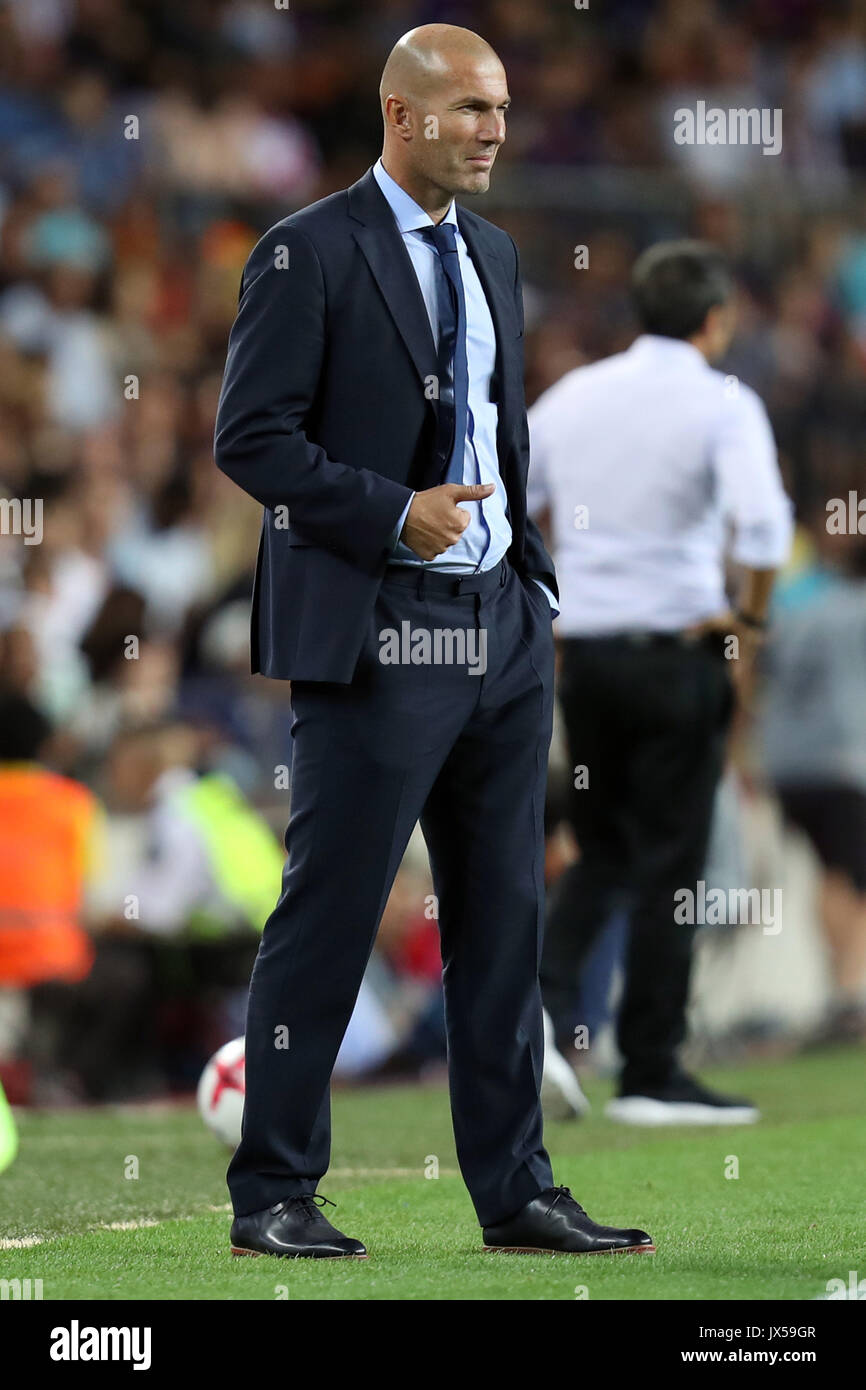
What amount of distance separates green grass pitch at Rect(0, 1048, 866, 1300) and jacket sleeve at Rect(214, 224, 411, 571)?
1.26 metres

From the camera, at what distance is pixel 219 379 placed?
431 inches

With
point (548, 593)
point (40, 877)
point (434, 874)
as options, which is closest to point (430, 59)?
point (548, 593)

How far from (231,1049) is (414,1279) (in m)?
2.24

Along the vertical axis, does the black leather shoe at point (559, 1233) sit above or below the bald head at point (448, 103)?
below

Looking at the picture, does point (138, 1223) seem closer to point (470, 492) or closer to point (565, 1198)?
point (565, 1198)

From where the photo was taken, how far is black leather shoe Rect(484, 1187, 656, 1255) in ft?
13.6

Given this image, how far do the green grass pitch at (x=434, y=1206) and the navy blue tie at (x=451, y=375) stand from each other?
1437 mm

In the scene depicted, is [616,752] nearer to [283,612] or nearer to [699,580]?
[699,580]

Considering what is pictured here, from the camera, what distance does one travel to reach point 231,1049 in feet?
20.0

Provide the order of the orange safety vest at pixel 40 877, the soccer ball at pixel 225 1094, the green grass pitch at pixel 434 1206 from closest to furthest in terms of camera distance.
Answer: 1. the green grass pitch at pixel 434 1206
2. the soccer ball at pixel 225 1094
3. the orange safety vest at pixel 40 877

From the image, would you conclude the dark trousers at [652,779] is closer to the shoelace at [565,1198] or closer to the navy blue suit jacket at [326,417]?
the shoelace at [565,1198]

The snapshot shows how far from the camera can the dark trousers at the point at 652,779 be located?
6.51 meters

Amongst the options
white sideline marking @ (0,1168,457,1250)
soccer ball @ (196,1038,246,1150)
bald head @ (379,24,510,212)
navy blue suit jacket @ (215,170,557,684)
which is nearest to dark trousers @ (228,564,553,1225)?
navy blue suit jacket @ (215,170,557,684)

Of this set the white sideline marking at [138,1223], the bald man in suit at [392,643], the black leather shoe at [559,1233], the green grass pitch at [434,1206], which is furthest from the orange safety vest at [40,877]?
the black leather shoe at [559,1233]
